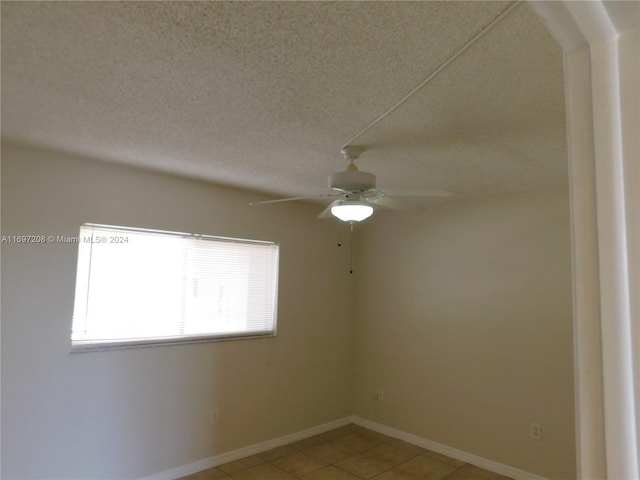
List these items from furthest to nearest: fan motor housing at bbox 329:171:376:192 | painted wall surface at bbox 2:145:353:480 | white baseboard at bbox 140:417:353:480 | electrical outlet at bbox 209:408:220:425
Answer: electrical outlet at bbox 209:408:220:425
white baseboard at bbox 140:417:353:480
painted wall surface at bbox 2:145:353:480
fan motor housing at bbox 329:171:376:192

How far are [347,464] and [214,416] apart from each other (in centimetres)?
128

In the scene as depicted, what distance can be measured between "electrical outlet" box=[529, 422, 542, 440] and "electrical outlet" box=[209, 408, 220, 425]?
2.71 metres

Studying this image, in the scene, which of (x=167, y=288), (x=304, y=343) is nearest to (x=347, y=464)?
(x=304, y=343)

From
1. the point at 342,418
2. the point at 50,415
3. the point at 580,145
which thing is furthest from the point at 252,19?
the point at 342,418

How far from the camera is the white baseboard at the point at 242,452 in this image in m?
3.29

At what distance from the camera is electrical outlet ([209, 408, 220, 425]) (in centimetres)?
356

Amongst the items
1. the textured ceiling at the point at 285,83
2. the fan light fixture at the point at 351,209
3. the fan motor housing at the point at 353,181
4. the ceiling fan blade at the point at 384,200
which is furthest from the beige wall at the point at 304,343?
the fan motor housing at the point at 353,181

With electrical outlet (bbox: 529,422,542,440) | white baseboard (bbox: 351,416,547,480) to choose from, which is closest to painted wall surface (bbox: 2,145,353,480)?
white baseboard (bbox: 351,416,547,480)

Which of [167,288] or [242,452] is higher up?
[167,288]

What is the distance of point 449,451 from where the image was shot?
3881 millimetres

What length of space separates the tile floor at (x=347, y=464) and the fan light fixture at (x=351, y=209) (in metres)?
2.36

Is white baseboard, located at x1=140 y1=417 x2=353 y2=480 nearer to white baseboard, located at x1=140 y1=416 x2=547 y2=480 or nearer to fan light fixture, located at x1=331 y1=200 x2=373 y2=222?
white baseboard, located at x1=140 y1=416 x2=547 y2=480

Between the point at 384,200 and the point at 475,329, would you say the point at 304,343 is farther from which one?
the point at 384,200

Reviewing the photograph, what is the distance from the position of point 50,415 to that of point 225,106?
2.41 m
